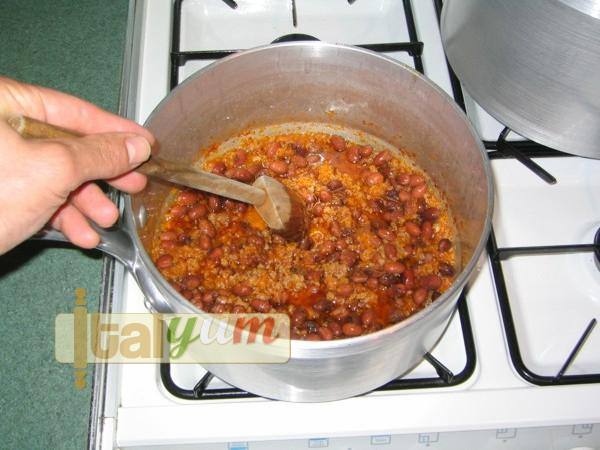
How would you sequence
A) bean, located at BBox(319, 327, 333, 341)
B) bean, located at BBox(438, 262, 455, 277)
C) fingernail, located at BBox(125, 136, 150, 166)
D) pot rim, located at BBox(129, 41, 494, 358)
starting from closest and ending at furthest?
pot rim, located at BBox(129, 41, 494, 358), fingernail, located at BBox(125, 136, 150, 166), bean, located at BBox(319, 327, 333, 341), bean, located at BBox(438, 262, 455, 277)

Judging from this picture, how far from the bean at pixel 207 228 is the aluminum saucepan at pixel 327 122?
0.09m

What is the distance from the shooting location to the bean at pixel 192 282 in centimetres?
113

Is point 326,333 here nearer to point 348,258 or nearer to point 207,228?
Result: point 348,258

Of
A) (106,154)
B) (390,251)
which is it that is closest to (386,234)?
(390,251)

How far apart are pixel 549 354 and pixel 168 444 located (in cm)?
65

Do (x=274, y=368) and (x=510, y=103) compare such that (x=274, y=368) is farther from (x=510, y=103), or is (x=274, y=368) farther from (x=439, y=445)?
(x=510, y=103)

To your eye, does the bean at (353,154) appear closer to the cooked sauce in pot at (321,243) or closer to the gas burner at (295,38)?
the cooked sauce in pot at (321,243)

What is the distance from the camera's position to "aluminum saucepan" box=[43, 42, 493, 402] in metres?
0.82

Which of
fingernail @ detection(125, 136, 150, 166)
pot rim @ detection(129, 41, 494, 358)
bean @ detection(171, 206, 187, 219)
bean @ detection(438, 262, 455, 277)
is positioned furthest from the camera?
bean @ detection(171, 206, 187, 219)

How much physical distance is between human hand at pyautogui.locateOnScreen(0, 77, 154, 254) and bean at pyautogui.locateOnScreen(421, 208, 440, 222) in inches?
22.3

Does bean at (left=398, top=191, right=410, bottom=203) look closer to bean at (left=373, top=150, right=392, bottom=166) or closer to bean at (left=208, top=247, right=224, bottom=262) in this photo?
bean at (left=373, top=150, right=392, bottom=166)

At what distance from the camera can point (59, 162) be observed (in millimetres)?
778

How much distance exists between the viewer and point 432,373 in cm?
104

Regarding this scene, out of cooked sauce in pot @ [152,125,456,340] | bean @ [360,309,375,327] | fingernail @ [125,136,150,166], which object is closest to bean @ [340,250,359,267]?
cooked sauce in pot @ [152,125,456,340]
